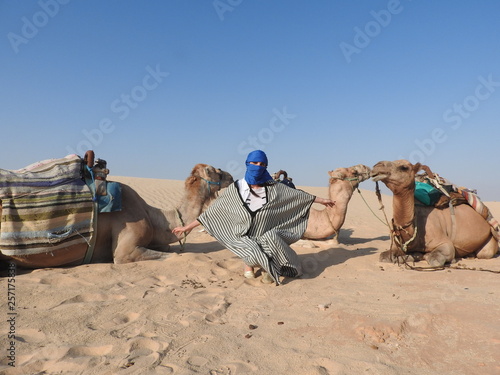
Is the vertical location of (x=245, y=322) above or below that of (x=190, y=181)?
below

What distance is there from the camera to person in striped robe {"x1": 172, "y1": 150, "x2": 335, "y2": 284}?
4598 millimetres

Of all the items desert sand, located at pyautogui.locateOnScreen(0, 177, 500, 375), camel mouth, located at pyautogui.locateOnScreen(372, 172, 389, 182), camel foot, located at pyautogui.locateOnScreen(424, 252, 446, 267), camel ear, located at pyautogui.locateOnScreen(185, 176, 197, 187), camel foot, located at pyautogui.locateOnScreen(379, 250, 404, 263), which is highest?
camel mouth, located at pyautogui.locateOnScreen(372, 172, 389, 182)

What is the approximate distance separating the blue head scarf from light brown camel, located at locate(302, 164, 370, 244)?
274 centimetres

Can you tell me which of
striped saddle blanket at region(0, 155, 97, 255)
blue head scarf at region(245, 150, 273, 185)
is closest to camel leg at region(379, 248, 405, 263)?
blue head scarf at region(245, 150, 273, 185)

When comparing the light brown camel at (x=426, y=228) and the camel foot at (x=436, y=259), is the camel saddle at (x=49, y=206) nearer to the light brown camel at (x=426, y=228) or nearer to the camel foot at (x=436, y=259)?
the light brown camel at (x=426, y=228)

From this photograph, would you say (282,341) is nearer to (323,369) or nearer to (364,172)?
(323,369)

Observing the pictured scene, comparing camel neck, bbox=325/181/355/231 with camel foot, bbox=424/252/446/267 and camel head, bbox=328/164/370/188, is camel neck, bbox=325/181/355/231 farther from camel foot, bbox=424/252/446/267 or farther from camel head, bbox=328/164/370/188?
camel foot, bbox=424/252/446/267

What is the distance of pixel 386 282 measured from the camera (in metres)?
4.50

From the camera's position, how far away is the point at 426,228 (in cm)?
559

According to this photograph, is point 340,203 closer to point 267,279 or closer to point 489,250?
point 489,250

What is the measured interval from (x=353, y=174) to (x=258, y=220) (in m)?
3.15

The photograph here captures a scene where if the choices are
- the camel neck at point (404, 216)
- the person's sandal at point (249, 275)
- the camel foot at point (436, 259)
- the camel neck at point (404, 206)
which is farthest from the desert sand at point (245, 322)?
the camel neck at point (404, 206)

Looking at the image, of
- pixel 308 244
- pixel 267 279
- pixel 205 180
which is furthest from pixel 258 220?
pixel 308 244

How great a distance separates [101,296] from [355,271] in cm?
316
